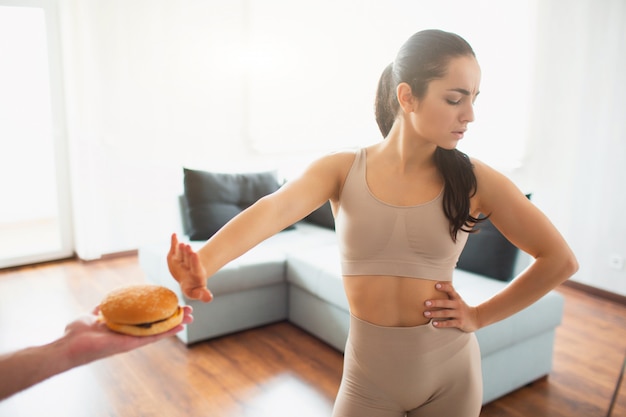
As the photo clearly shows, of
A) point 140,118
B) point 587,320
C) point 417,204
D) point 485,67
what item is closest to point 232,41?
point 140,118

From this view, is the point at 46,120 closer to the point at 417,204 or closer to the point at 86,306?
the point at 86,306

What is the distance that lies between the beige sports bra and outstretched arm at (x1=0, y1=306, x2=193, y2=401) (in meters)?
0.40

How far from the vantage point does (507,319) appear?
2.35m

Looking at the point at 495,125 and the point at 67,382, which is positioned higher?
the point at 495,125

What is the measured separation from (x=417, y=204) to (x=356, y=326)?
306 mm

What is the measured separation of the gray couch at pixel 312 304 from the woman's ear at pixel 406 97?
5.09 ft

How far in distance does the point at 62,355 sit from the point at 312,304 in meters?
2.15

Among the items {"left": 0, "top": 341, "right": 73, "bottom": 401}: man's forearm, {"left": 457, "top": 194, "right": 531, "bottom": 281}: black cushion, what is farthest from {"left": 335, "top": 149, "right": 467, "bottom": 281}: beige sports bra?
{"left": 457, "top": 194, "right": 531, "bottom": 281}: black cushion

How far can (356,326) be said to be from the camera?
112 centimetres

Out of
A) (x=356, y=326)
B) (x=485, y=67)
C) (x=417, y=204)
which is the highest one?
(x=485, y=67)

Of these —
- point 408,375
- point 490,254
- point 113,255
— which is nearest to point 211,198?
point 113,255

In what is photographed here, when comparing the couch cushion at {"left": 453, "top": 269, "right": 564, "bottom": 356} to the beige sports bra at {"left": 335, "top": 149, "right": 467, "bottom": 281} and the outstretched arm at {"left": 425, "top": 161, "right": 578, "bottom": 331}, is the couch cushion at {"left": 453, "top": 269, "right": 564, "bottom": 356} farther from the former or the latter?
the beige sports bra at {"left": 335, "top": 149, "right": 467, "bottom": 281}

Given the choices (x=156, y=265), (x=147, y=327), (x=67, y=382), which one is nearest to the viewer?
(x=147, y=327)

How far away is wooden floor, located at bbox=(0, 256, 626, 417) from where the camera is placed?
2.36 metres
